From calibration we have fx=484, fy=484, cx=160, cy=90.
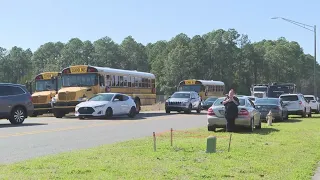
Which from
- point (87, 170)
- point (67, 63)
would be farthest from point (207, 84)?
point (67, 63)

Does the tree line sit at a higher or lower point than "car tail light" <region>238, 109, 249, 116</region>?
higher

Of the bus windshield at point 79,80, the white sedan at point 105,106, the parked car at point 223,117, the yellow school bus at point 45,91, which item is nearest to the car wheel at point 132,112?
the white sedan at point 105,106

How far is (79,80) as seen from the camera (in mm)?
30328

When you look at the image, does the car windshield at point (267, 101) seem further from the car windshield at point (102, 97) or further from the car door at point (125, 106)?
the car windshield at point (102, 97)

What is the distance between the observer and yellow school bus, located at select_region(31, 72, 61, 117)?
31906 millimetres

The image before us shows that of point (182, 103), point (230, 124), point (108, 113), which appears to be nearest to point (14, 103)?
point (108, 113)

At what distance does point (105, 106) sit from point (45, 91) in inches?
310

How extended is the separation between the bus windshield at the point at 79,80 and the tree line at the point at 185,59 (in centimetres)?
6899

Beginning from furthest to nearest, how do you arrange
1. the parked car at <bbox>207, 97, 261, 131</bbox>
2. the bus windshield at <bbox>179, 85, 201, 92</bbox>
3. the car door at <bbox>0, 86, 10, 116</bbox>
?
the bus windshield at <bbox>179, 85, 201, 92</bbox>, the car door at <bbox>0, 86, 10, 116</bbox>, the parked car at <bbox>207, 97, 261, 131</bbox>

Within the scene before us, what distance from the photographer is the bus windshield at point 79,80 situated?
98.6 ft

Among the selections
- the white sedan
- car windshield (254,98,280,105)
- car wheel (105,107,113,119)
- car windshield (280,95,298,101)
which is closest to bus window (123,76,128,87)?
the white sedan

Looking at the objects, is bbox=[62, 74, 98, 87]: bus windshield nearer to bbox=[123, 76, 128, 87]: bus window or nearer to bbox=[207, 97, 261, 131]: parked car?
bbox=[123, 76, 128, 87]: bus window

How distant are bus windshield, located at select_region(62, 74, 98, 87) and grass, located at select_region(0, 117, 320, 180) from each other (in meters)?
17.1

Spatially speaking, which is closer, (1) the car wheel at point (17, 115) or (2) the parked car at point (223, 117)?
(2) the parked car at point (223, 117)
